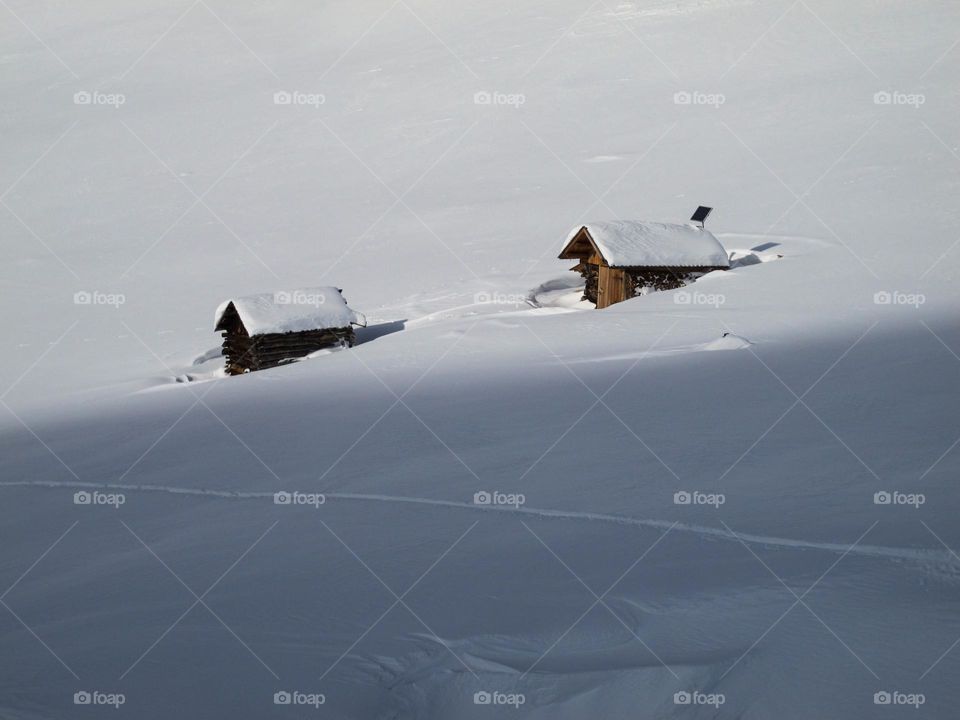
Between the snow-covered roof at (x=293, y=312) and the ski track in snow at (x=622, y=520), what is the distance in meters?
7.12

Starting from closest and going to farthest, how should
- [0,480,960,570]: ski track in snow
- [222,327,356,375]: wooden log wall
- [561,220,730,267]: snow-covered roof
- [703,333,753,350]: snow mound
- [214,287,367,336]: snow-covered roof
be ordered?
[0,480,960,570]: ski track in snow < [703,333,753,350]: snow mound < [214,287,367,336]: snow-covered roof < [222,327,356,375]: wooden log wall < [561,220,730,267]: snow-covered roof

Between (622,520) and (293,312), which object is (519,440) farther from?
(293,312)

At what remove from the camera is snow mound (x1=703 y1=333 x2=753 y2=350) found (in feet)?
45.2

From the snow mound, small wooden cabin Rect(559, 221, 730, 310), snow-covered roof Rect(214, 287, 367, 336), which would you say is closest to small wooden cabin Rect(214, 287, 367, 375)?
snow-covered roof Rect(214, 287, 367, 336)

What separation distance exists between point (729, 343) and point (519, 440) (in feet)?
14.3

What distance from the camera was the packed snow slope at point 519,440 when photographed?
6.10 m

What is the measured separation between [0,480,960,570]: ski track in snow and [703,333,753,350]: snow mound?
6033mm

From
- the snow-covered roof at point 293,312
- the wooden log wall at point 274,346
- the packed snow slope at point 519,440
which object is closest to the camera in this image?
the packed snow slope at point 519,440

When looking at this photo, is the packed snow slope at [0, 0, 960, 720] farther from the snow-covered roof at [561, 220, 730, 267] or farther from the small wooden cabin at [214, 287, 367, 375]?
the small wooden cabin at [214, 287, 367, 375]

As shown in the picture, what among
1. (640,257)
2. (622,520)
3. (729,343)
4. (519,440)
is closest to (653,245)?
(640,257)

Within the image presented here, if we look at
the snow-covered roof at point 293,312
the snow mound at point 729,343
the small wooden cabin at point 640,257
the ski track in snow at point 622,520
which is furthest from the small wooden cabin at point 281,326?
the snow mound at point 729,343

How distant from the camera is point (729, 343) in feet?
45.7

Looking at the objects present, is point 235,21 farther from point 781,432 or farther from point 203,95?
point 781,432

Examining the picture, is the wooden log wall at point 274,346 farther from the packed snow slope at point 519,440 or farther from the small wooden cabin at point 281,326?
the packed snow slope at point 519,440
